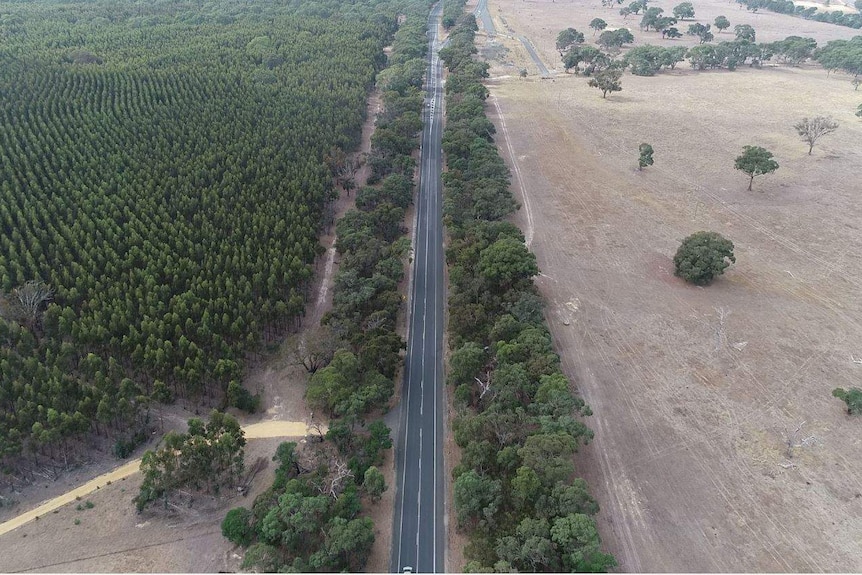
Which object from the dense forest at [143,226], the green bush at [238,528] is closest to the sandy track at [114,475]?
the dense forest at [143,226]

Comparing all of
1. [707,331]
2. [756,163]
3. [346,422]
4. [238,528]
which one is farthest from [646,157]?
Answer: [238,528]

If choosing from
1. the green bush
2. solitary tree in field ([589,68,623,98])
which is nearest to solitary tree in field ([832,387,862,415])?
the green bush

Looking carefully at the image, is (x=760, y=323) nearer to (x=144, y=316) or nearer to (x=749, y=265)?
(x=749, y=265)

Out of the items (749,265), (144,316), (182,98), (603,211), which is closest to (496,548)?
(144,316)

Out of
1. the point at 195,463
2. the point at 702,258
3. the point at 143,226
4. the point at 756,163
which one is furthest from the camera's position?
the point at 756,163

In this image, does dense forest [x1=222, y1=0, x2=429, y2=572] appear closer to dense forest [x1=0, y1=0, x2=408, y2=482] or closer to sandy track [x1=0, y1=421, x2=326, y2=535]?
sandy track [x1=0, y1=421, x2=326, y2=535]

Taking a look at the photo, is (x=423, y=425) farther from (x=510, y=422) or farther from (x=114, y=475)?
(x=114, y=475)
